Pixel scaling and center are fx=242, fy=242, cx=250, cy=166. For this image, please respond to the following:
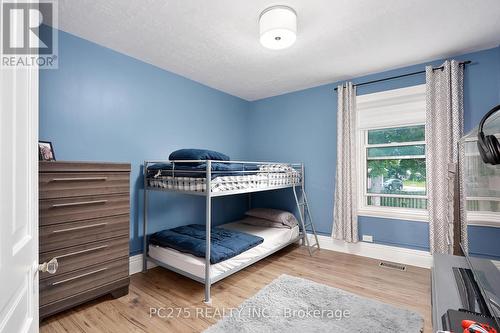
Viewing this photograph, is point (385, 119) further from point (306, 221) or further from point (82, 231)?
point (82, 231)

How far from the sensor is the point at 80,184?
185 centimetres

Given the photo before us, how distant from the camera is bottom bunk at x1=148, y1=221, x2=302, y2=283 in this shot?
214 centimetres

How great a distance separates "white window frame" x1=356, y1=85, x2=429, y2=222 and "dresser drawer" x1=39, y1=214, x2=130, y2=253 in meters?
2.79

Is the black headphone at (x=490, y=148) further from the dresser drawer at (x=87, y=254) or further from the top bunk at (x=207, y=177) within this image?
the dresser drawer at (x=87, y=254)

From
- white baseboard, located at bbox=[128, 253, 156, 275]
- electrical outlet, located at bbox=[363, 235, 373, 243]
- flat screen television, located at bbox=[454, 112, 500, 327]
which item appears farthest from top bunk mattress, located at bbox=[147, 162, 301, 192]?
flat screen television, located at bbox=[454, 112, 500, 327]

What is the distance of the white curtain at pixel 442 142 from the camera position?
2500 millimetres

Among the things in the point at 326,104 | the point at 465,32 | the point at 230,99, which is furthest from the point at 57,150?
the point at 465,32

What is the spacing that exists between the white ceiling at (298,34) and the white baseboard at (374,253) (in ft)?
7.22

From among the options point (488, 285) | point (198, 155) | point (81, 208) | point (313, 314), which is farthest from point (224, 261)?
point (488, 285)

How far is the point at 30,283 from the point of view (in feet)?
2.44

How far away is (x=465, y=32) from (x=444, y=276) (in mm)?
2151

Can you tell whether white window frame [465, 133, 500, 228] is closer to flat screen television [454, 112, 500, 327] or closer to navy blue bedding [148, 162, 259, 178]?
flat screen television [454, 112, 500, 327]

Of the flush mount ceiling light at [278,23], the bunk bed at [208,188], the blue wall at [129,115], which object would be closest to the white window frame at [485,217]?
the flush mount ceiling light at [278,23]

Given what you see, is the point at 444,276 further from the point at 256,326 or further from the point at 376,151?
the point at 376,151
